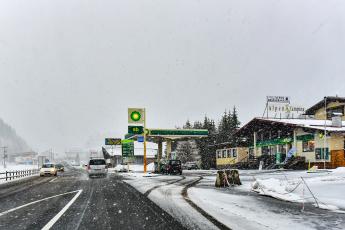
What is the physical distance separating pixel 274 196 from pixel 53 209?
818 centimetres

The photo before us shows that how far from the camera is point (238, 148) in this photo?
58.0 m

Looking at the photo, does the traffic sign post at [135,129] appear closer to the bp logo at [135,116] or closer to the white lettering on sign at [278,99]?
the bp logo at [135,116]

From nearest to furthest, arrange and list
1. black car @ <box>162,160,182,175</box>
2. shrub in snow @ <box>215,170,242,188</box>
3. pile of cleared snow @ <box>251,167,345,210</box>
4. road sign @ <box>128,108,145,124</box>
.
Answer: pile of cleared snow @ <box>251,167,345,210</box> → shrub in snow @ <box>215,170,242,188</box> → road sign @ <box>128,108,145,124</box> → black car @ <box>162,160,182,175</box>

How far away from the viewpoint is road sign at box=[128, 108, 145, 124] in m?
39.2

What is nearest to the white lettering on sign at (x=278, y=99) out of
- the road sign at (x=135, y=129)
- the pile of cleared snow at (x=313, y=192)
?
the road sign at (x=135, y=129)

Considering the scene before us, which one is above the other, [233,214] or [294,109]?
[294,109]

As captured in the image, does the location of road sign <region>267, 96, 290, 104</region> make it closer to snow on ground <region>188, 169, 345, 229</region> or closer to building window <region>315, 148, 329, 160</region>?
building window <region>315, 148, 329, 160</region>

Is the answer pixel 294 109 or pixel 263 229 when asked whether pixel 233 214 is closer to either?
pixel 263 229

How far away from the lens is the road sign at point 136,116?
39219 millimetres

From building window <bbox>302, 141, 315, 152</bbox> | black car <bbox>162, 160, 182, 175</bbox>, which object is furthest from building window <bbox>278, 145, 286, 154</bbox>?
black car <bbox>162, 160, 182, 175</bbox>

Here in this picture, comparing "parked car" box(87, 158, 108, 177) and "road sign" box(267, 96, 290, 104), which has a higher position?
"road sign" box(267, 96, 290, 104)

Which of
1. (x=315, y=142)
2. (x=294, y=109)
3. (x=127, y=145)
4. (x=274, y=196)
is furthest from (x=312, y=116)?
(x=274, y=196)

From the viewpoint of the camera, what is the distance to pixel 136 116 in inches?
1551

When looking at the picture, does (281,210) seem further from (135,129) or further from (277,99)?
(277,99)
